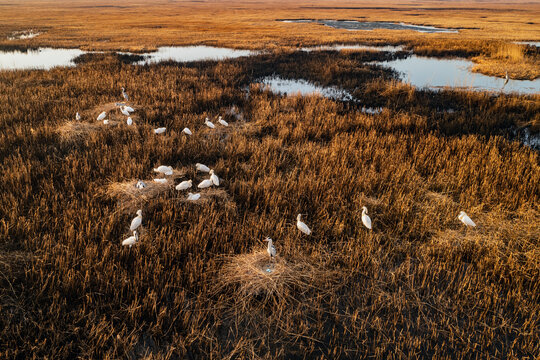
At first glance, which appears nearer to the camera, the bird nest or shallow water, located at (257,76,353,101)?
the bird nest

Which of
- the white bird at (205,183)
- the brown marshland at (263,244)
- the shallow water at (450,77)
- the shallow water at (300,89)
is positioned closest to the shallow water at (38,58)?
the brown marshland at (263,244)

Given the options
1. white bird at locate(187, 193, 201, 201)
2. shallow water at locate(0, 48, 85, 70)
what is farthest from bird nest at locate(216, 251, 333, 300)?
shallow water at locate(0, 48, 85, 70)

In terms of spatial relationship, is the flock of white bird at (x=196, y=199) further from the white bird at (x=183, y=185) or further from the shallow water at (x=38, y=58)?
the shallow water at (x=38, y=58)

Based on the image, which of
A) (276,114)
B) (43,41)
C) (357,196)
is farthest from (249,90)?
(43,41)

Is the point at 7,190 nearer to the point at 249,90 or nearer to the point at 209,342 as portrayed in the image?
the point at 209,342

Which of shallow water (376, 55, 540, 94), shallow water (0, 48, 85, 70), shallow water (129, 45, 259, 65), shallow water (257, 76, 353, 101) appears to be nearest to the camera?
shallow water (257, 76, 353, 101)

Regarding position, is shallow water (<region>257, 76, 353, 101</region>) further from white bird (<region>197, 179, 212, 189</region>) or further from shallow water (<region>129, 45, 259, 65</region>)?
white bird (<region>197, 179, 212, 189</region>)

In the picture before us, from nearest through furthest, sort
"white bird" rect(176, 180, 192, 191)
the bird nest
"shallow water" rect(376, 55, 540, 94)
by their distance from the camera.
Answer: the bird nest < "white bird" rect(176, 180, 192, 191) < "shallow water" rect(376, 55, 540, 94)
